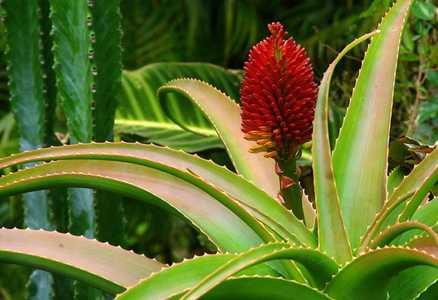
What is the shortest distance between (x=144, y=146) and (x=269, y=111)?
15cm

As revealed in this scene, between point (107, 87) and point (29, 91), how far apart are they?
6.2 inches

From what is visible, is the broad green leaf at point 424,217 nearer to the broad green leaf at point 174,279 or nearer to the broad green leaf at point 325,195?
the broad green leaf at point 325,195

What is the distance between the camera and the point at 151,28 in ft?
10.8

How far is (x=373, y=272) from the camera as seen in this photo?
84 cm

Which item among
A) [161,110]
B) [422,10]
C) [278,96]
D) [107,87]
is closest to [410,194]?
[278,96]

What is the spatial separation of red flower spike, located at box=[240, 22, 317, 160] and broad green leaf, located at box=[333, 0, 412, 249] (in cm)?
7

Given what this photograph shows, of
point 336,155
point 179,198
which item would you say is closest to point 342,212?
point 336,155

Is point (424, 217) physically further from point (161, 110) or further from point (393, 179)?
point (161, 110)

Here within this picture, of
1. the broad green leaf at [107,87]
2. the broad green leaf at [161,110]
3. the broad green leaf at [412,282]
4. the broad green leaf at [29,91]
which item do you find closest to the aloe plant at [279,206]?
the broad green leaf at [412,282]

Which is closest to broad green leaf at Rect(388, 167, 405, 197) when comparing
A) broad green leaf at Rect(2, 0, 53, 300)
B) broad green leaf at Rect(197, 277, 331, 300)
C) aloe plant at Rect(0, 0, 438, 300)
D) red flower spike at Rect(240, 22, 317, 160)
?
aloe plant at Rect(0, 0, 438, 300)

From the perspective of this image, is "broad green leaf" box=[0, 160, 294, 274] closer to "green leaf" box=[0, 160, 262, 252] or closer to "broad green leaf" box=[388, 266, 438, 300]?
"green leaf" box=[0, 160, 262, 252]

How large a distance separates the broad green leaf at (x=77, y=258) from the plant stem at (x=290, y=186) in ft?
0.52

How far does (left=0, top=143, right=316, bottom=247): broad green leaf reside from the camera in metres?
0.94

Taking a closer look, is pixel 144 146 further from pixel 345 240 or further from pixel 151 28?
pixel 151 28
